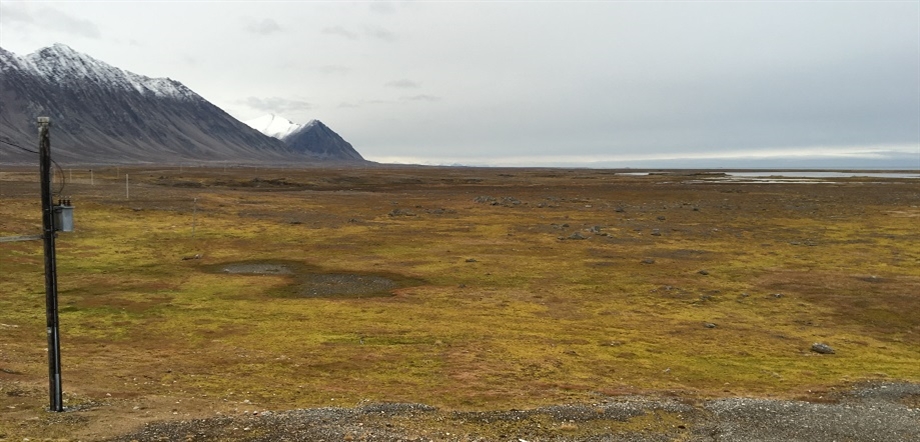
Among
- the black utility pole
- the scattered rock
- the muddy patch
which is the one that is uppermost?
the black utility pole

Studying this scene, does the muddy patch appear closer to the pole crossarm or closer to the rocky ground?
the rocky ground

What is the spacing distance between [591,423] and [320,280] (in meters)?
20.9

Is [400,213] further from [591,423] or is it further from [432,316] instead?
[591,423]

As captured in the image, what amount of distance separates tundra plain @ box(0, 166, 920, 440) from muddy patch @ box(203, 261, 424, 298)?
0.22 m

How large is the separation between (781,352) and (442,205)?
2385 inches

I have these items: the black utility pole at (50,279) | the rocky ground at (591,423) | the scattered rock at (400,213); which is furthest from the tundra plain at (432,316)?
the scattered rock at (400,213)

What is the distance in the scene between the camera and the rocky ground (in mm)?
11750

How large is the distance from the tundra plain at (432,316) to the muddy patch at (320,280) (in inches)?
8.8

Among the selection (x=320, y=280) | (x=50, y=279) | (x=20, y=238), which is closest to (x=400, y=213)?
(x=320, y=280)

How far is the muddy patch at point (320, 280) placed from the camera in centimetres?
2797

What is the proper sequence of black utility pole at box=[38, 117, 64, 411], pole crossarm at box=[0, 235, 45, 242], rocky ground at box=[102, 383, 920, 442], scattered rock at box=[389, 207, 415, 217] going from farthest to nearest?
1. scattered rock at box=[389, 207, 415, 217]
2. rocky ground at box=[102, 383, 920, 442]
3. black utility pole at box=[38, 117, 64, 411]
4. pole crossarm at box=[0, 235, 45, 242]

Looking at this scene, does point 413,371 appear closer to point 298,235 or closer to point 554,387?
point 554,387

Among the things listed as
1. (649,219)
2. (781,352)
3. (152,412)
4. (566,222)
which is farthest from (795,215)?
(152,412)

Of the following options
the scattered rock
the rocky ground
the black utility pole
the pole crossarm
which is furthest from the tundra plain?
the scattered rock
